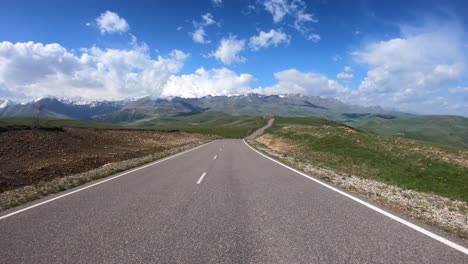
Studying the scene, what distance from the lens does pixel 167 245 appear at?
19.2 feet

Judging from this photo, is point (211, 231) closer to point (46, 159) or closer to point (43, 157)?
point (46, 159)

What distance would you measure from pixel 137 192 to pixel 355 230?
24.5 ft

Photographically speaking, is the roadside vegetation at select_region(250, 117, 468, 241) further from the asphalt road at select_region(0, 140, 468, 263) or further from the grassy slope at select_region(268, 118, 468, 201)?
the asphalt road at select_region(0, 140, 468, 263)

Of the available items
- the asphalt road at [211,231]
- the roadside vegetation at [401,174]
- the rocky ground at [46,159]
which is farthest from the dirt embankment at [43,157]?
the roadside vegetation at [401,174]

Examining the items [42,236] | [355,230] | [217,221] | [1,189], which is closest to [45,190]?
[1,189]

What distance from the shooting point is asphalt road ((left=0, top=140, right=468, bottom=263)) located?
5391 mm

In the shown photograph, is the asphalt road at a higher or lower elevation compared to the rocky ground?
higher

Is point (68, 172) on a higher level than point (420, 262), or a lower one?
lower

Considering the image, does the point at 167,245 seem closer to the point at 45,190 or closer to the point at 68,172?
the point at 45,190

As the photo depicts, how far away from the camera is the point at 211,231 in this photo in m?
6.65

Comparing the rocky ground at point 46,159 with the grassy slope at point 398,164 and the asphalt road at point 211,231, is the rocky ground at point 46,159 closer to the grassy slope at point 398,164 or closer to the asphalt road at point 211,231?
the asphalt road at point 211,231

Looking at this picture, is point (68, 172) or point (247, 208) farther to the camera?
point (68, 172)

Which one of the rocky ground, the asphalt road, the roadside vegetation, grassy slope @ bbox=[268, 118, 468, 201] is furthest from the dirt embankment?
grassy slope @ bbox=[268, 118, 468, 201]

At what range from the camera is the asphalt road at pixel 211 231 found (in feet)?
17.7
